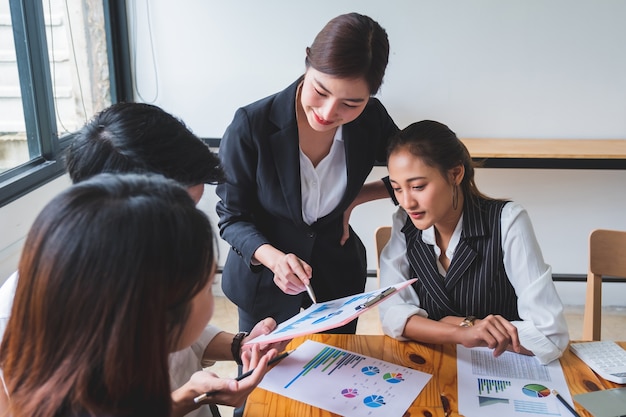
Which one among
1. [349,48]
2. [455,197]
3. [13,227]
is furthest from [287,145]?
[13,227]

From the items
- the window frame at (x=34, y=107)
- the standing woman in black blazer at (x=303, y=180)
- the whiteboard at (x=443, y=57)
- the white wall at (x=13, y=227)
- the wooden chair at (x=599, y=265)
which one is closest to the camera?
the standing woman in black blazer at (x=303, y=180)

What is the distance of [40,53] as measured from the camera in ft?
7.10

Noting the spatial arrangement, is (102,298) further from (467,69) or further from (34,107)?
(467,69)

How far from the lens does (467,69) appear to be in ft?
9.03

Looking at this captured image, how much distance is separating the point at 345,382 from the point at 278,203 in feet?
1.71

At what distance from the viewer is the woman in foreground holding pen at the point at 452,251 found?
4.44 feet

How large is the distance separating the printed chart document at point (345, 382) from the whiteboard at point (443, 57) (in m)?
1.82

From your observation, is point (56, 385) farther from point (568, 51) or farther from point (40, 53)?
point (568, 51)

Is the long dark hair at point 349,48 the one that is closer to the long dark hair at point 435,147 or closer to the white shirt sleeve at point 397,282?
the long dark hair at point 435,147

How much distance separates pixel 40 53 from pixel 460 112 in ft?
6.07

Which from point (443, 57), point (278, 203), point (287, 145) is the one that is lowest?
point (278, 203)

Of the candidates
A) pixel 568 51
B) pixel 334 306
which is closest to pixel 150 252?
pixel 334 306

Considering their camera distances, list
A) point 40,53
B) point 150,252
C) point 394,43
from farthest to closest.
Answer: point 394,43, point 40,53, point 150,252

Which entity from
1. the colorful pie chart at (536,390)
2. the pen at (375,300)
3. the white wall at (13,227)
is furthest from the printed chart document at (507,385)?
the white wall at (13,227)
